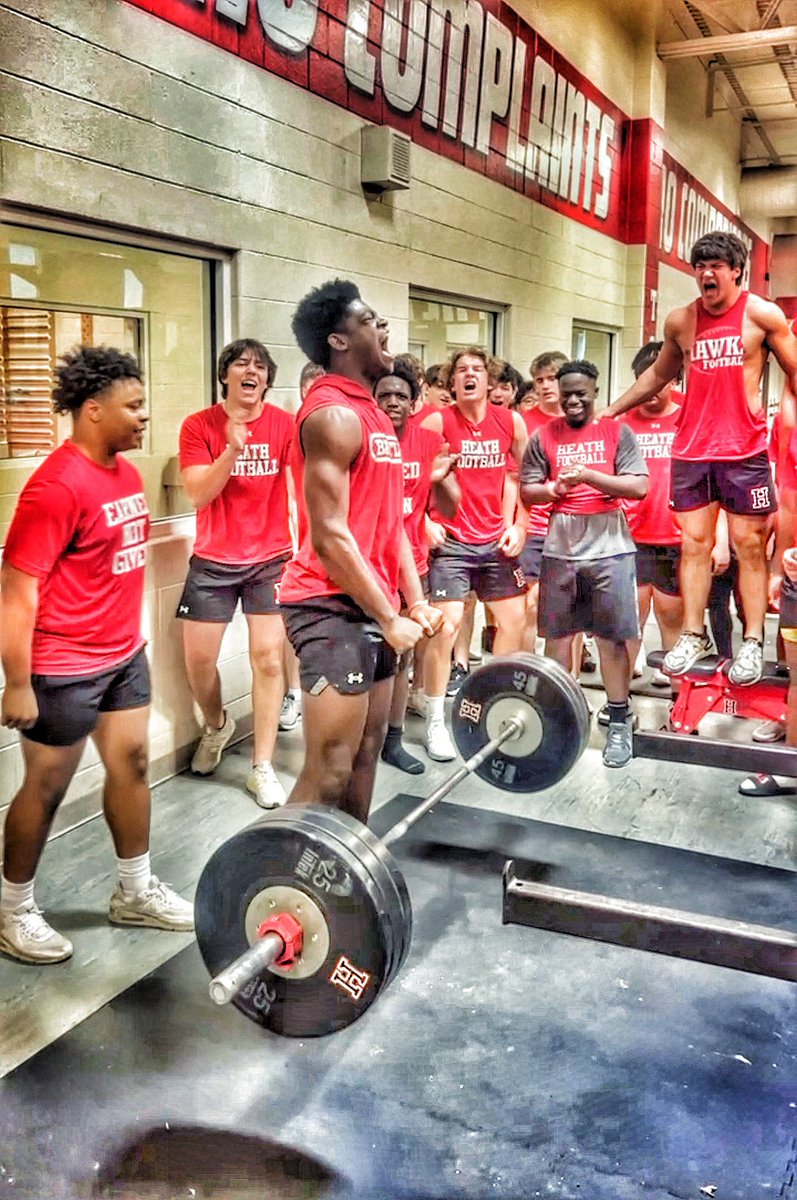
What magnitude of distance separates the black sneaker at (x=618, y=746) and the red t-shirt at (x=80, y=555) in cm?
222

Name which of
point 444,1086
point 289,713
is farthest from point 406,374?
point 444,1086

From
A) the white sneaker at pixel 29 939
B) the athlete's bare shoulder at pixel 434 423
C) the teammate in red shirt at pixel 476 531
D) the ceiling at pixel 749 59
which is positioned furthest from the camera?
the ceiling at pixel 749 59

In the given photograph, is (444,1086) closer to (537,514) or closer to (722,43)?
(537,514)

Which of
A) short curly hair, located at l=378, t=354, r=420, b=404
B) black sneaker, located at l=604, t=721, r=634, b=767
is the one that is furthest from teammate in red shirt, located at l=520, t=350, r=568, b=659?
short curly hair, located at l=378, t=354, r=420, b=404

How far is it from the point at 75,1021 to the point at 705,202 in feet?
35.7

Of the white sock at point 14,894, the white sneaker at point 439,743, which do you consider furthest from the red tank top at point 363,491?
the white sneaker at point 439,743

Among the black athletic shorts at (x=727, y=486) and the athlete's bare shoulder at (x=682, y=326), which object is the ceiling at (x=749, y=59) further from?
the black athletic shorts at (x=727, y=486)

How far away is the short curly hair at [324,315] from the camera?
95.9 inches

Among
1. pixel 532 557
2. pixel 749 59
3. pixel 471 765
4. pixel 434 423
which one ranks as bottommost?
pixel 471 765

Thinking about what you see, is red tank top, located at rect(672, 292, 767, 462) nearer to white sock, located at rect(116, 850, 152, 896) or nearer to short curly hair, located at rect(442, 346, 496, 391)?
short curly hair, located at rect(442, 346, 496, 391)

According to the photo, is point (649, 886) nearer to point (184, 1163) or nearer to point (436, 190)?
point (184, 1163)

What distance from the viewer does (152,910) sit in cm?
275

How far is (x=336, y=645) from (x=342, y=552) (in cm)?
23

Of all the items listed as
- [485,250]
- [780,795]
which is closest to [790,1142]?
[780,795]
